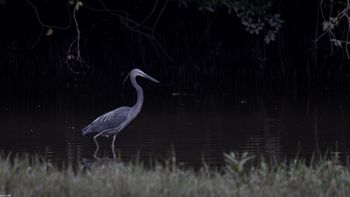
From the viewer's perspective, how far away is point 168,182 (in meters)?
6.82

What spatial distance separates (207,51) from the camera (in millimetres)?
19219

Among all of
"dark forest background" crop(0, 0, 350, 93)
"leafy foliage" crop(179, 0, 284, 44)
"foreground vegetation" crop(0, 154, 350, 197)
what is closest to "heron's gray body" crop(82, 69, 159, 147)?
"leafy foliage" crop(179, 0, 284, 44)

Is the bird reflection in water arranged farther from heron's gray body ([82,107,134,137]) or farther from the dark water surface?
the dark water surface

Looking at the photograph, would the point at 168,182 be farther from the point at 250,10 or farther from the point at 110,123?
the point at 250,10

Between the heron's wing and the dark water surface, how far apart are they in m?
0.17

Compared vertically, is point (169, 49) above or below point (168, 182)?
above

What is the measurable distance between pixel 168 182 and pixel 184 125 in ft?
19.7

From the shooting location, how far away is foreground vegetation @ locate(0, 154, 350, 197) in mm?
6602

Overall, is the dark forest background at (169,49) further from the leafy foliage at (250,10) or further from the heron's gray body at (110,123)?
the heron's gray body at (110,123)

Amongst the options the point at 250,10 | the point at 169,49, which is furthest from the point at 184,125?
the point at 169,49

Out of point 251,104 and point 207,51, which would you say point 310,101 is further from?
point 207,51

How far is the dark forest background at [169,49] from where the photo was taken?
60.2ft

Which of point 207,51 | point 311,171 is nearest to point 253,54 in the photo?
point 207,51

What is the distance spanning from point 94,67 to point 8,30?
6.80ft
